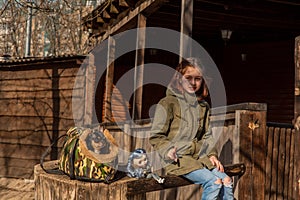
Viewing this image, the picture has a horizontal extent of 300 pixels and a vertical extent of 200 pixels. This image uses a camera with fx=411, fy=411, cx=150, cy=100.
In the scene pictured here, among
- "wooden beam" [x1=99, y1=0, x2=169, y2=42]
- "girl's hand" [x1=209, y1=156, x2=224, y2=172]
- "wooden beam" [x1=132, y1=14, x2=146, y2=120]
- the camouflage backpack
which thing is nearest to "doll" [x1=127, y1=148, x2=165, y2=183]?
the camouflage backpack

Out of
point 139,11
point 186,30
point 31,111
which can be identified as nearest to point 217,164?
point 186,30

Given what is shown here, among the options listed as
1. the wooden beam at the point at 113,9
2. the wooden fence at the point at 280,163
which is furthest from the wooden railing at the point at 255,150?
the wooden beam at the point at 113,9

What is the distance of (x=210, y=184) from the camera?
281cm

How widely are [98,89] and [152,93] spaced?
2.26 meters

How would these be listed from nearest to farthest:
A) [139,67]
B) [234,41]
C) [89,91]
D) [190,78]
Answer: [190,78], [139,67], [89,91], [234,41]

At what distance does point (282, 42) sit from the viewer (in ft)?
37.4

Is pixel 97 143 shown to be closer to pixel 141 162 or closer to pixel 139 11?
pixel 141 162

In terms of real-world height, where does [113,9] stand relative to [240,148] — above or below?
above

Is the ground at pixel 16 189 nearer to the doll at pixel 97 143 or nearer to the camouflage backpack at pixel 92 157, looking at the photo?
the camouflage backpack at pixel 92 157

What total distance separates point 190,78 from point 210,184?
78cm

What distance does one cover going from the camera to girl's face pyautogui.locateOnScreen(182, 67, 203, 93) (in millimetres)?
3037

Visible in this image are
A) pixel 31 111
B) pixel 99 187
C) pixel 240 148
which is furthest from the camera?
pixel 31 111

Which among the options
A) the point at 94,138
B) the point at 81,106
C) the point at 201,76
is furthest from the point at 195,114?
the point at 81,106

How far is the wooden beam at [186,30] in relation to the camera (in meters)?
5.69
